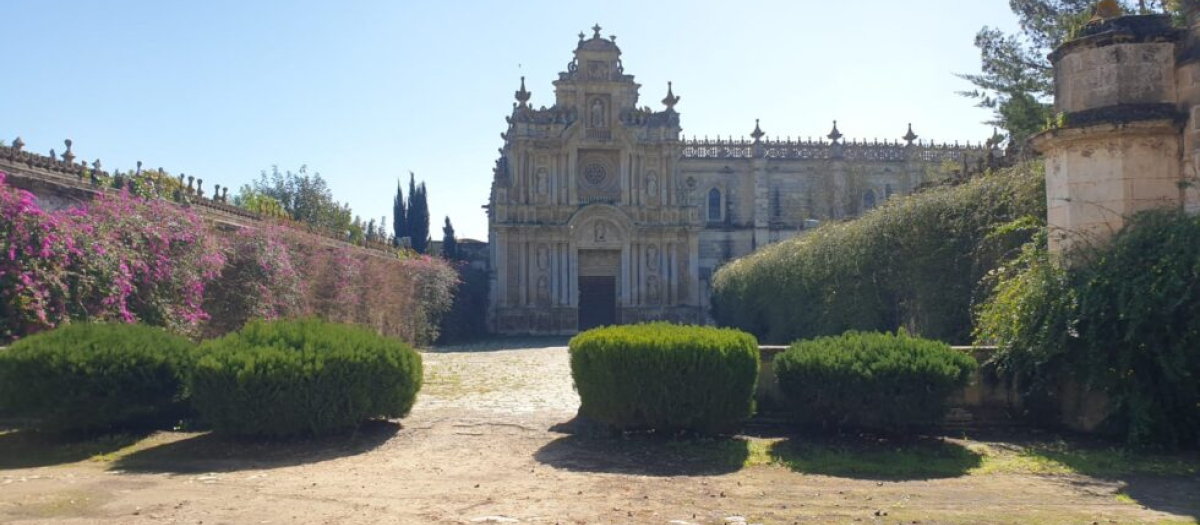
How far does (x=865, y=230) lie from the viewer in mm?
16484

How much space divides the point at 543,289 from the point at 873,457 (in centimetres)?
3383

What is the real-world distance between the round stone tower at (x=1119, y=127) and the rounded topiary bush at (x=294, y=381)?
7.89 metres

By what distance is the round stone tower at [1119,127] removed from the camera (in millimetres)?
9375

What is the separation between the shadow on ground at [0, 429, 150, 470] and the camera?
9062 millimetres

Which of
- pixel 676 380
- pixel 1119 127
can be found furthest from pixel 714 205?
pixel 676 380

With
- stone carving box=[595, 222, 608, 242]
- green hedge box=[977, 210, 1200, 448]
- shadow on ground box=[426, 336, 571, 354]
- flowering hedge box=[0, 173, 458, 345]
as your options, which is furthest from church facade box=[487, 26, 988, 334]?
green hedge box=[977, 210, 1200, 448]

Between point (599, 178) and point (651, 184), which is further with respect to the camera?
point (599, 178)

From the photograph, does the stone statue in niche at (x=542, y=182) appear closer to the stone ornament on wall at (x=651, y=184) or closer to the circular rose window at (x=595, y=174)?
the circular rose window at (x=595, y=174)

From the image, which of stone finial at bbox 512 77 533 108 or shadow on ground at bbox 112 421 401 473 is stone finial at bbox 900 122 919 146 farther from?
shadow on ground at bbox 112 421 401 473

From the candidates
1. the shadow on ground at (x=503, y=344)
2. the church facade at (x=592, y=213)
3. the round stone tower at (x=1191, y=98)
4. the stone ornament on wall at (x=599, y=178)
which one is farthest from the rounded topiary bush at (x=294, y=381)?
the stone ornament on wall at (x=599, y=178)

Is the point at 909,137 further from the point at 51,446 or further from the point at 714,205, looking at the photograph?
the point at 51,446

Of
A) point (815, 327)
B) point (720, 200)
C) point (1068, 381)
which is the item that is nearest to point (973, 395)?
point (1068, 381)

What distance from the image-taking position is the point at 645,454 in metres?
9.05

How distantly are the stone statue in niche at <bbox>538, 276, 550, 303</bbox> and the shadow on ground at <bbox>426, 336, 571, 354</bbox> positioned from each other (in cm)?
302
